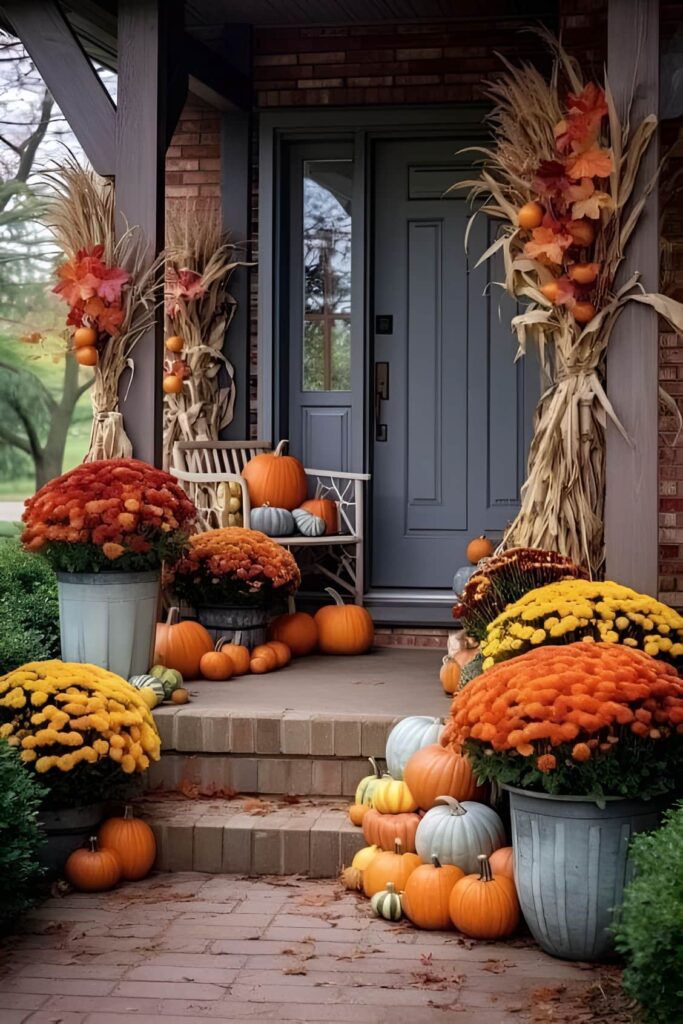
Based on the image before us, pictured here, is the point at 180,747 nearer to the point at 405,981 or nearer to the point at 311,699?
the point at 311,699

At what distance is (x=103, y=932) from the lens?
3207mm

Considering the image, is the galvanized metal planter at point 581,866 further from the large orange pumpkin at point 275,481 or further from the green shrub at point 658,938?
the large orange pumpkin at point 275,481

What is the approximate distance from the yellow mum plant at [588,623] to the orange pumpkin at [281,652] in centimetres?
164

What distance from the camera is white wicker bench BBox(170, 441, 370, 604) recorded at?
5668mm

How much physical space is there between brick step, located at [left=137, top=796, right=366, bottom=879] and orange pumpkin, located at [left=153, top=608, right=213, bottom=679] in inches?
37.8

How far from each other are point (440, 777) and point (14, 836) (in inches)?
44.6

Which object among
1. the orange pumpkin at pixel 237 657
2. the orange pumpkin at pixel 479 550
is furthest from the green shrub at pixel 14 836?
the orange pumpkin at pixel 479 550

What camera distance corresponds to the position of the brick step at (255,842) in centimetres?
370

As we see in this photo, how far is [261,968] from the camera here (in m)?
2.95

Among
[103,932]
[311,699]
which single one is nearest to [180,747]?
[311,699]

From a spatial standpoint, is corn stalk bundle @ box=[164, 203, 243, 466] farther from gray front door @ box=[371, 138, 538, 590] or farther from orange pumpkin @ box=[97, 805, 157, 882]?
orange pumpkin @ box=[97, 805, 157, 882]

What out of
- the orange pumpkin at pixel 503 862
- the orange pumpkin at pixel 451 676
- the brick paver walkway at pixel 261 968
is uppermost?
the orange pumpkin at pixel 451 676

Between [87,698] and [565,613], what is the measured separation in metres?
1.37

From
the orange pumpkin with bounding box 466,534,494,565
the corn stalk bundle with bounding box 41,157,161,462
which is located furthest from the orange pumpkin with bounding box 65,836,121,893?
the orange pumpkin with bounding box 466,534,494,565
